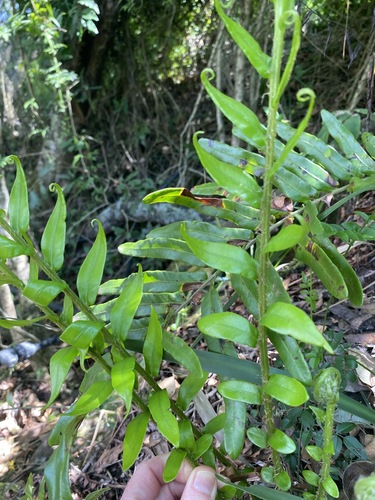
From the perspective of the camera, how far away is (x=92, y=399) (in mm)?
673

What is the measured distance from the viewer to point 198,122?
2.79m

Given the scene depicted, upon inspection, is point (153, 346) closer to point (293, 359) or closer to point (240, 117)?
point (293, 359)

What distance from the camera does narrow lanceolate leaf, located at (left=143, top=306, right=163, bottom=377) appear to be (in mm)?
705

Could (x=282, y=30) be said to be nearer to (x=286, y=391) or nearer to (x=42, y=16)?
(x=286, y=391)

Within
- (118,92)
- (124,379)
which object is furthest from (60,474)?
(118,92)

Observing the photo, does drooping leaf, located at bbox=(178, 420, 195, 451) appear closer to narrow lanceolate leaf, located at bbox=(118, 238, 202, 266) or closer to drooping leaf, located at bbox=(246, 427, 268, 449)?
drooping leaf, located at bbox=(246, 427, 268, 449)

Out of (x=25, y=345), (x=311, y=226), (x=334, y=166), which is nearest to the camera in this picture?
(x=311, y=226)

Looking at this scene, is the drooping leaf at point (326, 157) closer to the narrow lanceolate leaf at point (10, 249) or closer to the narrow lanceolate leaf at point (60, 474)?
the narrow lanceolate leaf at point (10, 249)

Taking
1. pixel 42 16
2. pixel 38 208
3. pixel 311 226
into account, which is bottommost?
pixel 38 208

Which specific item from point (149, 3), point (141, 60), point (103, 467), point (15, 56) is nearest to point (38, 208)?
point (15, 56)

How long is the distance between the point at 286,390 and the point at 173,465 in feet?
0.87

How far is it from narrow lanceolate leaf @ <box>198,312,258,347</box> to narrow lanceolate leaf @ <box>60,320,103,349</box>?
0.18 m

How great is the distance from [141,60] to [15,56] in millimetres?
717

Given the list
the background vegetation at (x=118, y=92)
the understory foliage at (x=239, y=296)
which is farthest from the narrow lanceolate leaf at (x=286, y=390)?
the background vegetation at (x=118, y=92)
